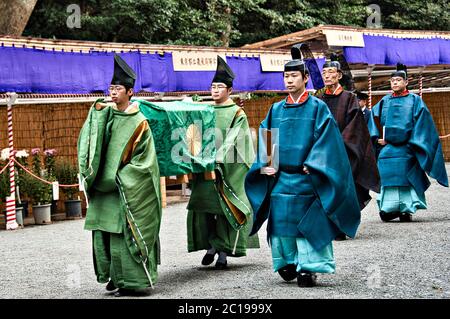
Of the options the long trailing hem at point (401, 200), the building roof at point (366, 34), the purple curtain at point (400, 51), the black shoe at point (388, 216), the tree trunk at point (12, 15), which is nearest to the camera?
the long trailing hem at point (401, 200)

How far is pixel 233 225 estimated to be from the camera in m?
8.45

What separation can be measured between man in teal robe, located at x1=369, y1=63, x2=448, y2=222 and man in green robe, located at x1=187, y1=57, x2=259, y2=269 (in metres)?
3.82

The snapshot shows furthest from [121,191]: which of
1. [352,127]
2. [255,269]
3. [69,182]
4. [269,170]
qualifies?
[69,182]

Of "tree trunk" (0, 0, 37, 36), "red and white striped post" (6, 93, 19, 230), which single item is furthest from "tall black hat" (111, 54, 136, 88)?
"tree trunk" (0, 0, 37, 36)

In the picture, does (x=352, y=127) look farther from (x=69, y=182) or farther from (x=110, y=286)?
(x=69, y=182)

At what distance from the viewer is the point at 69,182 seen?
15.1 meters

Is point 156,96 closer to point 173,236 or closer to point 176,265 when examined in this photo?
point 173,236

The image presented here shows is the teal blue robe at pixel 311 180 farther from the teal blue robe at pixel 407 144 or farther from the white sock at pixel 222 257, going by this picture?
the teal blue robe at pixel 407 144

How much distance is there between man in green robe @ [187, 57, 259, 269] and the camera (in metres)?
8.55

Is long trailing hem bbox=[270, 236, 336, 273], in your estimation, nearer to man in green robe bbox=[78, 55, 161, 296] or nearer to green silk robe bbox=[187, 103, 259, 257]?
man in green robe bbox=[78, 55, 161, 296]

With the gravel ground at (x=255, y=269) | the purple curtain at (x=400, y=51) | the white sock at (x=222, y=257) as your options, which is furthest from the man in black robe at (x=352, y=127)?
the purple curtain at (x=400, y=51)

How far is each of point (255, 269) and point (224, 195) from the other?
773 mm

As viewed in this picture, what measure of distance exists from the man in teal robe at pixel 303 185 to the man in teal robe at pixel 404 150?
5.03 metres

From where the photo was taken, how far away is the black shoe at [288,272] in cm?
724
